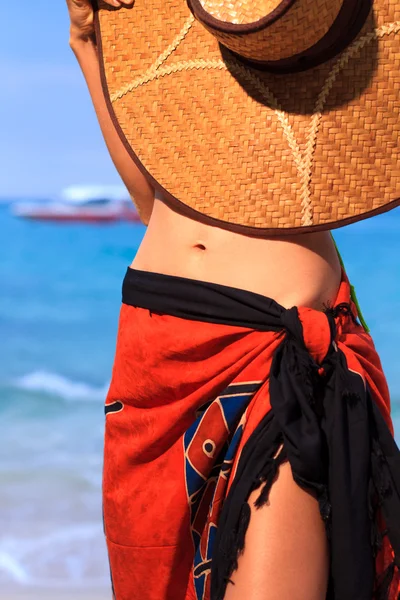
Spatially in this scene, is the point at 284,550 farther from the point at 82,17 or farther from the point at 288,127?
the point at 82,17

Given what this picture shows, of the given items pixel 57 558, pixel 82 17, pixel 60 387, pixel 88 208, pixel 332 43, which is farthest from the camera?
pixel 88 208

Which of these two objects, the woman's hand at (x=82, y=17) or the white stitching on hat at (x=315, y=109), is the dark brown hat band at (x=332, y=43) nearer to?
the white stitching on hat at (x=315, y=109)

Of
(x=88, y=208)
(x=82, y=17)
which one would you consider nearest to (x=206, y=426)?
(x=82, y=17)

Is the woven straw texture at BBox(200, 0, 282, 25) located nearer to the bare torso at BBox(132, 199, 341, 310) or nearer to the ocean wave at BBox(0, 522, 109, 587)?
the bare torso at BBox(132, 199, 341, 310)

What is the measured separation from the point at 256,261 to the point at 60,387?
204 inches

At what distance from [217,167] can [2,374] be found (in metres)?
5.62

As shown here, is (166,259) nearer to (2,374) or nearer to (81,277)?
(2,374)

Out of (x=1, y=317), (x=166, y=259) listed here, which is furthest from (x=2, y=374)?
(x=166, y=259)

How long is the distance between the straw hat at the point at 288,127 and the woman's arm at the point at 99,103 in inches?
9.7

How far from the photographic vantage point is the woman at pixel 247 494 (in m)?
1.59

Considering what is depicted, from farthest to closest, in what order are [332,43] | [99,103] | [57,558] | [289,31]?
[57,558] → [99,103] → [332,43] → [289,31]

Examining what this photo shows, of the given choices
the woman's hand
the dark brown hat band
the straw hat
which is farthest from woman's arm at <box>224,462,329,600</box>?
the woman's hand

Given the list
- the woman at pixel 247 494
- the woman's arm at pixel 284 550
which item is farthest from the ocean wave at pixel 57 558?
the woman's arm at pixel 284 550

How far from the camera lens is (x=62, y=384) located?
6.81 m
